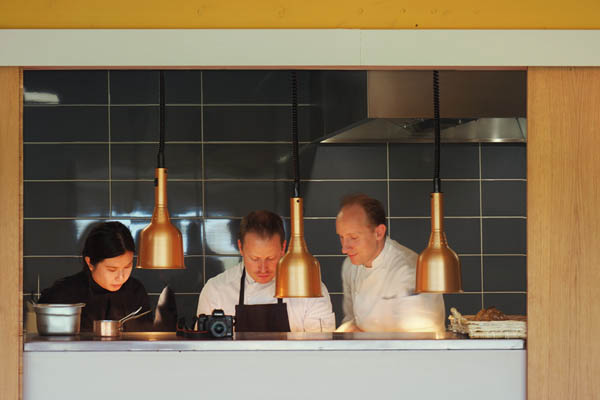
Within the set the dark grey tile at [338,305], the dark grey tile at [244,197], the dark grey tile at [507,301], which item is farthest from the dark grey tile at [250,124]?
the dark grey tile at [507,301]

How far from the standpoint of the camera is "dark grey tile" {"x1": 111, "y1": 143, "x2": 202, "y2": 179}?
5.07 meters

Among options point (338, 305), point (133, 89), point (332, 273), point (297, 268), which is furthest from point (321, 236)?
point (297, 268)

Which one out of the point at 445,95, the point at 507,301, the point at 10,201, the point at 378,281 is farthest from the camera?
the point at 507,301

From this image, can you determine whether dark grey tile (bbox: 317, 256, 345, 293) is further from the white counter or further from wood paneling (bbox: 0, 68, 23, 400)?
wood paneling (bbox: 0, 68, 23, 400)

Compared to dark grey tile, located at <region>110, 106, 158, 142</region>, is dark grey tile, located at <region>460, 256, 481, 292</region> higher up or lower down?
lower down

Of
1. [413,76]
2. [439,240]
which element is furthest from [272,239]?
[439,240]

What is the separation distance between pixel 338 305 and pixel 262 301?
804 mm

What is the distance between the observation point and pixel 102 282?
457cm

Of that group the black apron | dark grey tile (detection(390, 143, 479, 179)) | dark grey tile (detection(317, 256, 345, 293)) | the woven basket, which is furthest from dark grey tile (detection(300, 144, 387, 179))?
the woven basket

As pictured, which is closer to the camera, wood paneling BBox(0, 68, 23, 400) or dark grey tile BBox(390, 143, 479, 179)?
wood paneling BBox(0, 68, 23, 400)

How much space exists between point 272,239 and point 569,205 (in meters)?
2.12

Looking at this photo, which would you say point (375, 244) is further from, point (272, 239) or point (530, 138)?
point (530, 138)

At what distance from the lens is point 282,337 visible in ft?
9.09

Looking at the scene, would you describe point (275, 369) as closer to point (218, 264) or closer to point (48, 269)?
point (218, 264)
